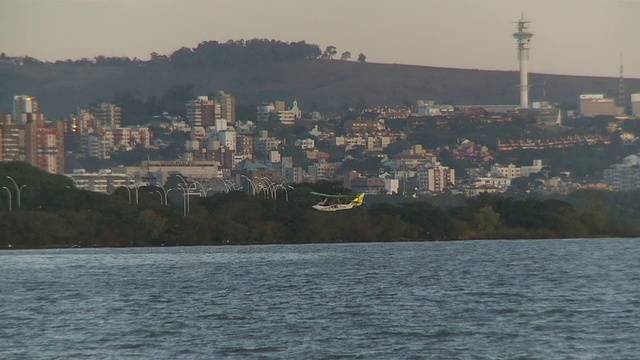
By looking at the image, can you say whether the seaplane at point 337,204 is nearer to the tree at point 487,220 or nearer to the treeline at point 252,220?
the treeline at point 252,220

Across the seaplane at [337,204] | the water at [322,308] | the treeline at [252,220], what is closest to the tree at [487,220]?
the treeline at [252,220]

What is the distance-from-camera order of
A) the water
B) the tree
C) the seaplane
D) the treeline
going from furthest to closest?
the tree
the seaplane
the treeline
the water

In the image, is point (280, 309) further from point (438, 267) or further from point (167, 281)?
point (438, 267)

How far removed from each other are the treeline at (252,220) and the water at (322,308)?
130 feet

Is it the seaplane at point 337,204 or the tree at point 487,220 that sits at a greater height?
the seaplane at point 337,204

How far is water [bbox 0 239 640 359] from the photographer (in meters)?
51.5

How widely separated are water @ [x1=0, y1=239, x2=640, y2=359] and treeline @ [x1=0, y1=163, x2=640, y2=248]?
130 feet

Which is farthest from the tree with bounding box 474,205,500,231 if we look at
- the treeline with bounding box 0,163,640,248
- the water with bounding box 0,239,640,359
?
the water with bounding box 0,239,640,359

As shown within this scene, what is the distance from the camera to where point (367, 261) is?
11769 centimetres

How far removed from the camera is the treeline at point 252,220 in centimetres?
15825

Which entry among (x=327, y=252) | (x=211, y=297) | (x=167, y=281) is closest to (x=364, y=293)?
(x=211, y=297)

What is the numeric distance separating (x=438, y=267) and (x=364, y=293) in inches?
1102

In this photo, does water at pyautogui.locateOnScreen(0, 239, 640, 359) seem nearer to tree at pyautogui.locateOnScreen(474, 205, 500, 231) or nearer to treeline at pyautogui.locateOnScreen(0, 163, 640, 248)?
treeline at pyautogui.locateOnScreen(0, 163, 640, 248)

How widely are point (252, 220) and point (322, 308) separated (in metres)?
102
